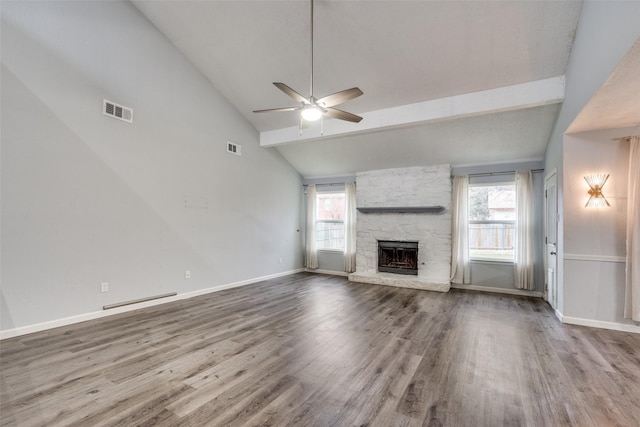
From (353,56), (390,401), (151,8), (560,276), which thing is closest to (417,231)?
(560,276)

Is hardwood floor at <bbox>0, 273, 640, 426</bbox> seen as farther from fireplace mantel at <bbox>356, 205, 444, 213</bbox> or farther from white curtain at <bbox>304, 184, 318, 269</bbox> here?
white curtain at <bbox>304, 184, 318, 269</bbox>

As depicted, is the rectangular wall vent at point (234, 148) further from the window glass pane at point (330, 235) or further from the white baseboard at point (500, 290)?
the white baseboard at point (500, 290)

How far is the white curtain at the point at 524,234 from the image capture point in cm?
551

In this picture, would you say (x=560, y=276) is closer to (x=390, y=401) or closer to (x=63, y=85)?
(x=390, y=401)

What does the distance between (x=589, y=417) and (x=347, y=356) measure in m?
1.81

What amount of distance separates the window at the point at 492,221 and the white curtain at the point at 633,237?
2.23 m

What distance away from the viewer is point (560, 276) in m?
4.13

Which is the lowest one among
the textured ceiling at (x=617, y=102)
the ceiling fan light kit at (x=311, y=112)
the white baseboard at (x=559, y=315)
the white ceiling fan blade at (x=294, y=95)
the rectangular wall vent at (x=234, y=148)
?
the white baseboard at (x=559, y=315)

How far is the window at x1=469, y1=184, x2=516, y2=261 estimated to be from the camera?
5895 mm

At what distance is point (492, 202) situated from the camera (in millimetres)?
6074

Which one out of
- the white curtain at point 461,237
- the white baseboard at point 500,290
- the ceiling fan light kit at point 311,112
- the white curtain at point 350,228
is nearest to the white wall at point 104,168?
the white curtain at point 350,228

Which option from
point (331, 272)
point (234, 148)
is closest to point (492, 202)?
→ point (331, 272)

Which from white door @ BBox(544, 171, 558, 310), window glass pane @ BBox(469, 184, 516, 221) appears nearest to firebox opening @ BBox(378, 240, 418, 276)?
window glass pane @ BBox(469, 184, 516, 221)

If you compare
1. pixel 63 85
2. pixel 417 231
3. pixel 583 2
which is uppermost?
pixel 583 2
